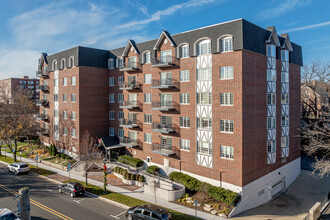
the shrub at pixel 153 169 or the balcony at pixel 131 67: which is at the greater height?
the balcony at pixel 131 67

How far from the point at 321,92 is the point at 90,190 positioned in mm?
50296

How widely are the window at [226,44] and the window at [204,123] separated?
801cm

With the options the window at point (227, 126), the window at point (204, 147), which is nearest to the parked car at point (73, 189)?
the window at point (204, 147)

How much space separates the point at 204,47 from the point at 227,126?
380 inches

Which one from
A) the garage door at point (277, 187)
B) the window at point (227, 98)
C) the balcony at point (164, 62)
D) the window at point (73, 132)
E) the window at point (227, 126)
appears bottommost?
the garage door at point (277, 187)

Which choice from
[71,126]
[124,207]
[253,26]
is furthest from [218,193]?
[71,126]

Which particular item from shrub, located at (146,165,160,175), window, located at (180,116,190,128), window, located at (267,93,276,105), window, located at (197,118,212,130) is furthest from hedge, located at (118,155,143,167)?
window, located at (267,93,276,105)

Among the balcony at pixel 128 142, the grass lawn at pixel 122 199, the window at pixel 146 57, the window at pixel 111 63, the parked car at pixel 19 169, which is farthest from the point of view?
the window at pixel 111 63

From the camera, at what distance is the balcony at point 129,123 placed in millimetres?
35987

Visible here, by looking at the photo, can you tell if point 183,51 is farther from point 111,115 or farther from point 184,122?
point 111,115

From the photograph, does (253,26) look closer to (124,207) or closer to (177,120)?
(177,120)

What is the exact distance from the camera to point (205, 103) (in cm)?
2738

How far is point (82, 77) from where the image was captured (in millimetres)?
39250

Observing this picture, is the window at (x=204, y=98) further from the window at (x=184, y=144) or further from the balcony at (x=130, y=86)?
the balcony at (x=130, y=86)
